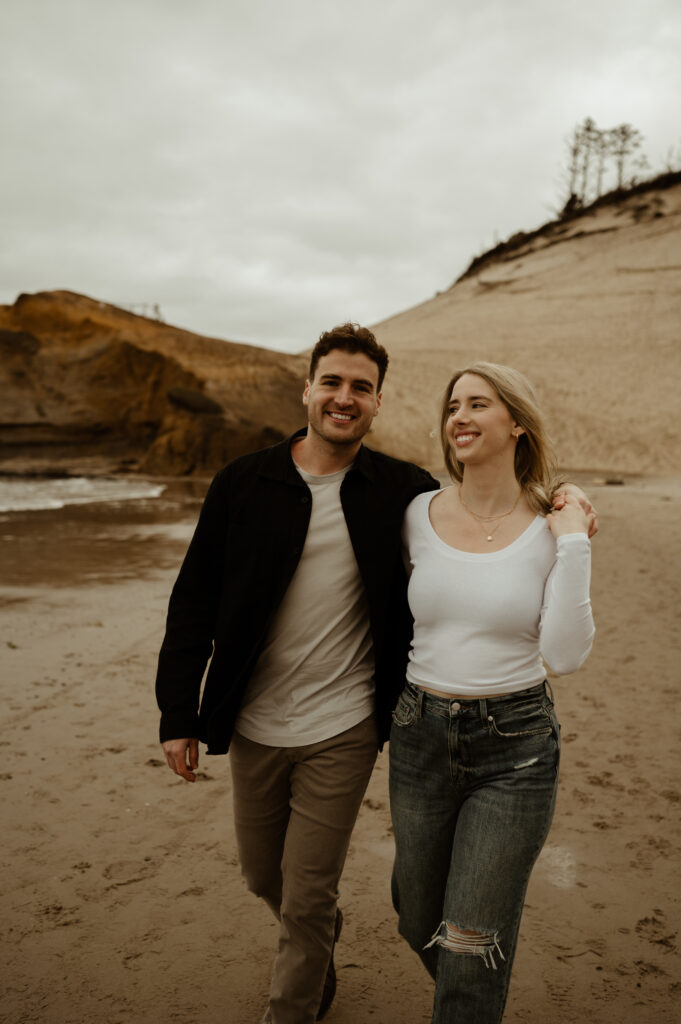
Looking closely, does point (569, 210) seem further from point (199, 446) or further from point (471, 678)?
point (471, 678)

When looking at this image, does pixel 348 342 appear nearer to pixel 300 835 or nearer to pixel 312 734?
pixel 312 734

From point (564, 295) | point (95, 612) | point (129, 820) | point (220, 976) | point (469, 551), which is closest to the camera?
point (469, 551)

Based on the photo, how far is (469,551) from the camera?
2.26m

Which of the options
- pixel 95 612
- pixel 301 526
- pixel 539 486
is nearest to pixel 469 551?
pixel 539 486

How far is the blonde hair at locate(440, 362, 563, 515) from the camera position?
7.80 ft

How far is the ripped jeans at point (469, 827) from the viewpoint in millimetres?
1969

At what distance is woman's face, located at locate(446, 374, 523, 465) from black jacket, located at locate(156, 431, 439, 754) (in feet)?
1.01

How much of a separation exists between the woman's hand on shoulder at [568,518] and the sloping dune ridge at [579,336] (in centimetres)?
1931

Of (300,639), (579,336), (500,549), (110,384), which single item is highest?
(579,336)

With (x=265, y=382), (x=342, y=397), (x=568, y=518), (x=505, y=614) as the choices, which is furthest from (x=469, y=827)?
(x=265, y=382)

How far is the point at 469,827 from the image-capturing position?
206 cm

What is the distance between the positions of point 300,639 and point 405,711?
0.43 meters

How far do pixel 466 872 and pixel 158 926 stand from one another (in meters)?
1.59

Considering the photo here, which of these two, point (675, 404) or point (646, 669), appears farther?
point (675, 404)
